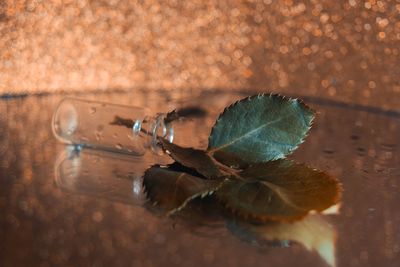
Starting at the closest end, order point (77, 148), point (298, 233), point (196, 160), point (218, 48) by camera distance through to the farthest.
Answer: point (298, 233)
point (196, 160)
point (77, 148)
point (218, 48)

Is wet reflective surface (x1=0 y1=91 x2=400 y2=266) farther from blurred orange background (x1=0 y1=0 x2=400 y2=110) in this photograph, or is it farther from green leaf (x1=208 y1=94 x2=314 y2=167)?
blurred orange background (x1=0 y1=0 x2=400 y2=110)

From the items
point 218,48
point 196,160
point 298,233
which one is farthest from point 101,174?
point 218,48

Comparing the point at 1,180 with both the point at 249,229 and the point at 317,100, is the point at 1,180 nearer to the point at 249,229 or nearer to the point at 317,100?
the point at 249,229

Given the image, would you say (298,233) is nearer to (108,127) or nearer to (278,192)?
(278,192)

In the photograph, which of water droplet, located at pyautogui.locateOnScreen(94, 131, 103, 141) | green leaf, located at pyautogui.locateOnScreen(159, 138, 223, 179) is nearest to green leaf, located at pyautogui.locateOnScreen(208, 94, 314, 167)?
green leaf, located at pyautogui.locateOnScreen(159, 138, 223, 179)

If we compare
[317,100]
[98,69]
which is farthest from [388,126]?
[98,69]
